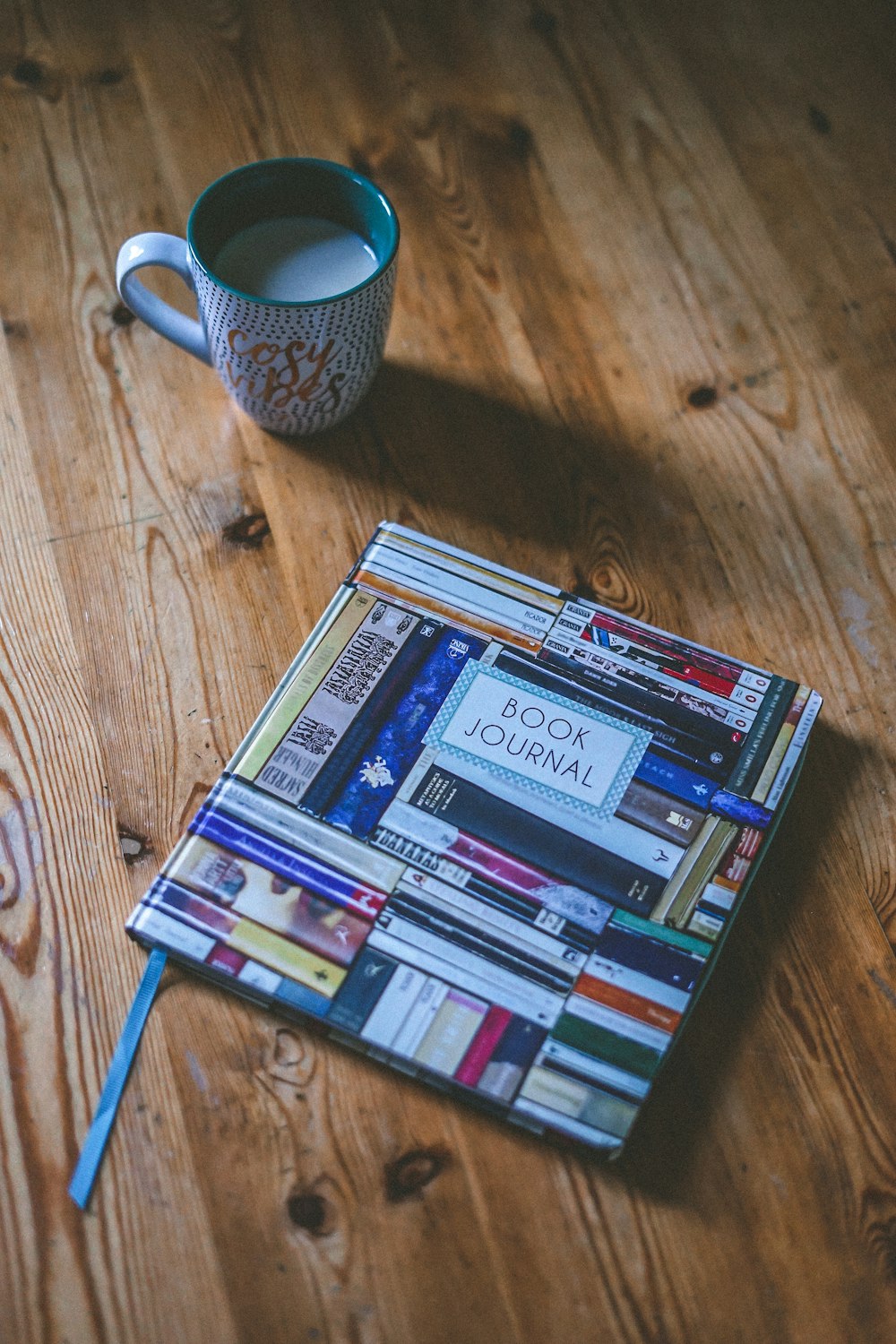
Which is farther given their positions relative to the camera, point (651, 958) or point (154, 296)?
point (154, 296)

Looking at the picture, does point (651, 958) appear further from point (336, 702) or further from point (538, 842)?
point (336, 702)

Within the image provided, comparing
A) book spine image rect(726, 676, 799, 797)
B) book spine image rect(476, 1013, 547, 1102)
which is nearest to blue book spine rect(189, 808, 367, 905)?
book spine image rect(476, 1013, 547, 1102)

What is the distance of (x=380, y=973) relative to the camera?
51cm

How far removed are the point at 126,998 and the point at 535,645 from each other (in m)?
0.28

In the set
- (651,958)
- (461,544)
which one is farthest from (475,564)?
(651,958)

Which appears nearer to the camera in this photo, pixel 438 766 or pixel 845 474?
pixel 438 766

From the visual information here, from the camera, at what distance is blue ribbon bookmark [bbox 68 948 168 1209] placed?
49 cm

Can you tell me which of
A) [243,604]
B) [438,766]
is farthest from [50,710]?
[438,766]

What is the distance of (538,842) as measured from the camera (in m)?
0.54

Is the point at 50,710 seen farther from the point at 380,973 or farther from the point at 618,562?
the point at 618,562

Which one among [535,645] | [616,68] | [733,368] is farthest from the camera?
[616,68]

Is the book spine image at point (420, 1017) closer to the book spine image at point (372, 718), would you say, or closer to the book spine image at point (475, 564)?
the book spine image at point (372, 718)

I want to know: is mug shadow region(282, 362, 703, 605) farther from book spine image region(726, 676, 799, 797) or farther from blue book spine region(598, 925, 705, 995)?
blue book spine region(598, 925, 705, 995)

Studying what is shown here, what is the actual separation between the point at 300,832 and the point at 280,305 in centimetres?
28
